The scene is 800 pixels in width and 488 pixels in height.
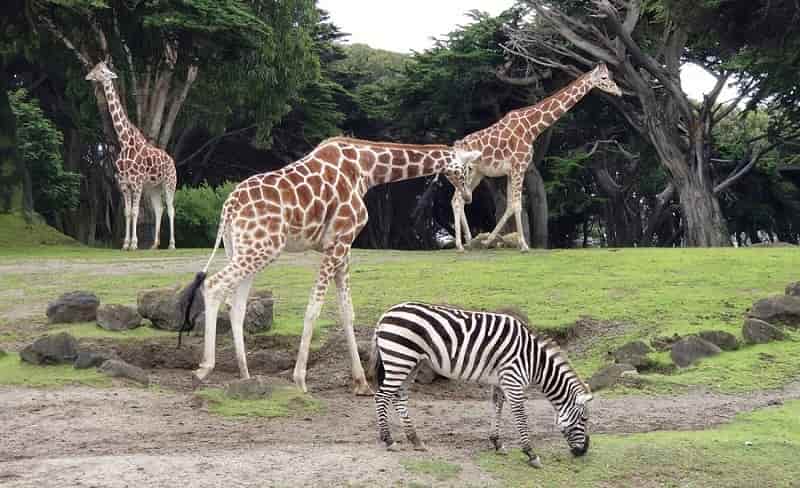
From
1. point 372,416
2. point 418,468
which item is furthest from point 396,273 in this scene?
point 418,468

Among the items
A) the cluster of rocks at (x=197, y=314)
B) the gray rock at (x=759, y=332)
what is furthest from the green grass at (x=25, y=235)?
the gray rock at (x=759, y=332)

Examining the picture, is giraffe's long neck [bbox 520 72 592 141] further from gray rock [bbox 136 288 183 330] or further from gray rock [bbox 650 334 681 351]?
gray rock [bbox 136 288 183 330]

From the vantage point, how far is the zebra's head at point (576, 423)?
25.7ft

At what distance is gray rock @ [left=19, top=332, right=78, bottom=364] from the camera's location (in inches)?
423

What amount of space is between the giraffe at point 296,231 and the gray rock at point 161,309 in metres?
1.13

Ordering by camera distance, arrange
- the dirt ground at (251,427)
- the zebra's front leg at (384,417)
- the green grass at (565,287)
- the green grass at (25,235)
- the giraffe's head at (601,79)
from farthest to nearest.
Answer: the green grass at (25,235)
the giraffe's head at (601,79)
the green grass at (565,287)
the zebra's front leg at (384,417)
the dirt ground at (251,427)

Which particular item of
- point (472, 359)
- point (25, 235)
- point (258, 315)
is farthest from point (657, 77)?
point (472, 359)

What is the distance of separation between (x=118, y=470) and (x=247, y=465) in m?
0.93

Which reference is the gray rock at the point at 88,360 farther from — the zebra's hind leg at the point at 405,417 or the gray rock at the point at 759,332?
the gray rock at the point at 759,332

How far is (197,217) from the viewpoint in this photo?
91.7 feet

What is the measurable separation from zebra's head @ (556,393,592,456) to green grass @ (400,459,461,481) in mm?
1052

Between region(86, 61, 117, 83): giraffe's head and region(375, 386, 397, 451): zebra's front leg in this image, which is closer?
region(375, 386, 397, 451): zebra's front leg

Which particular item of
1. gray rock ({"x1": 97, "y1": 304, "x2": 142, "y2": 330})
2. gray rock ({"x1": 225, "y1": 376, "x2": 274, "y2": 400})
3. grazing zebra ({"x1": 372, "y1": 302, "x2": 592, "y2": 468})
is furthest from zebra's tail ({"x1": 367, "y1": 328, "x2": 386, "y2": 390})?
gray rock ({"x1": 97, "y1": 304, "x2": 142, "y2": 330})

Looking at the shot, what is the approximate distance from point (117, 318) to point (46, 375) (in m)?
1.87
